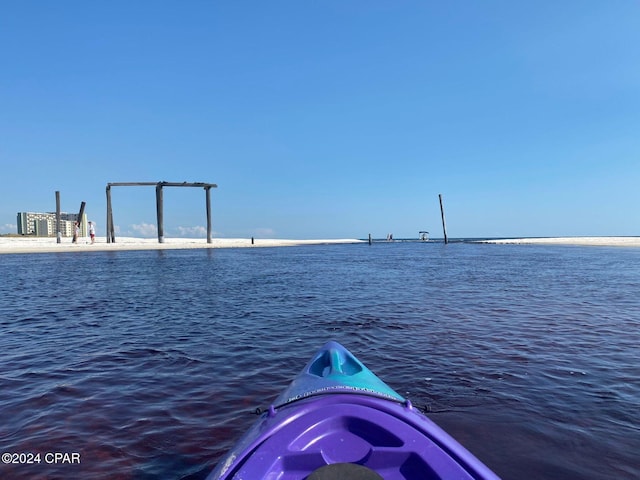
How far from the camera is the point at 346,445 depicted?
7.88 ft

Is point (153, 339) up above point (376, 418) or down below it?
below

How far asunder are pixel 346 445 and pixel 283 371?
3366 millimetres

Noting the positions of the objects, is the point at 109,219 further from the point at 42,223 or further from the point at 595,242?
the point at 42,223

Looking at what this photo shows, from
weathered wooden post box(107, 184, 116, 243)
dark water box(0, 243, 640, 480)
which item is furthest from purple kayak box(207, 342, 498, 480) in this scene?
weathered wooden post box(107, 184, 116, 243)

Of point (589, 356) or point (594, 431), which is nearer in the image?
point (594, 431)

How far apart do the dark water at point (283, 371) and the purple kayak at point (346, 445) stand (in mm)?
806

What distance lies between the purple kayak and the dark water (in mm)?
806

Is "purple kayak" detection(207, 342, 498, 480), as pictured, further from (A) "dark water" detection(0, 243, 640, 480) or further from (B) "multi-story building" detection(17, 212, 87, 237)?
(B) "multi-story building" detection(17, 212, 87, 237)

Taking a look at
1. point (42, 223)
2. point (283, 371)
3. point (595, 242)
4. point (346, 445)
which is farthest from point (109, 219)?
point (42, 223)

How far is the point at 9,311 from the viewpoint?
32.5ft

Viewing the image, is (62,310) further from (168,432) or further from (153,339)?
(168,432)

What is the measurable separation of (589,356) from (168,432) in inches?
252

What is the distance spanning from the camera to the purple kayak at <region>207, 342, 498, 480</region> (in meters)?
2.19

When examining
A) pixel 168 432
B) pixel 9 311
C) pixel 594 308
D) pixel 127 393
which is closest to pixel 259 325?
pixel 127 393
